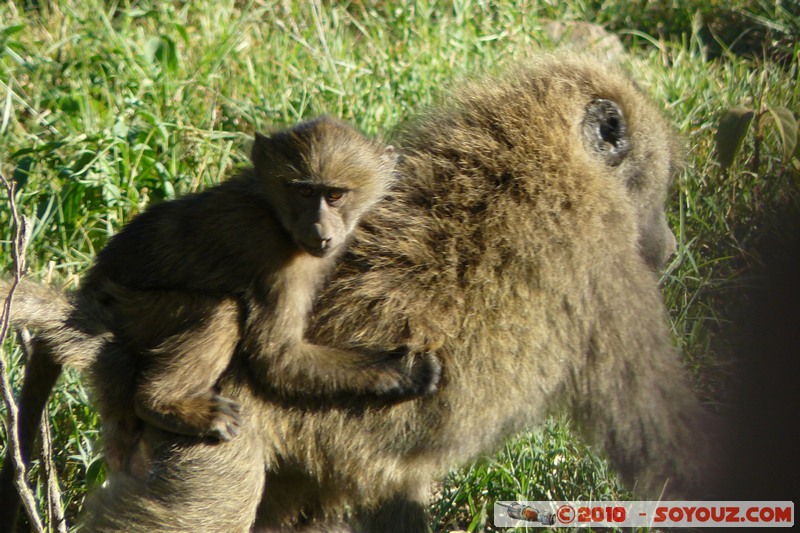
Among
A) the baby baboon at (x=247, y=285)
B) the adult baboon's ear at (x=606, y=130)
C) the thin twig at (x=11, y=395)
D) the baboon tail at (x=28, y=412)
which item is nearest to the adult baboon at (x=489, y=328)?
the adult baboon's ear at (x=606, y=130)

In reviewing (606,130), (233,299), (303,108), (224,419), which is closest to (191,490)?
(224,419)

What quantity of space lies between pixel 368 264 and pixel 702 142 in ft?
9.58

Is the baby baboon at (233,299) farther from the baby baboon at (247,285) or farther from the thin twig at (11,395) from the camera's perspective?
the thin twig at (11,395)

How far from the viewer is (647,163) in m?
4.24

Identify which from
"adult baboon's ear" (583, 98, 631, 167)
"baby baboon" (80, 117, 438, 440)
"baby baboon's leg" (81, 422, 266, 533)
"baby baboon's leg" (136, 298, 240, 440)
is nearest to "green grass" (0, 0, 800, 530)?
"adult baboon's ear" (583, 98, 631, 167)

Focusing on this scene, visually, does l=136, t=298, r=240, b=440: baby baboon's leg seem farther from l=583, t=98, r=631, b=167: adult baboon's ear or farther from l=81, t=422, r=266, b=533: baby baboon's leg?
l=583, t=98, r=631, b=167: adult baboon's ear

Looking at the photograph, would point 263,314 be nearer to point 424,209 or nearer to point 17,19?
point 424,209

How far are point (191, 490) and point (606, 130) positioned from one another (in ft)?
6.93

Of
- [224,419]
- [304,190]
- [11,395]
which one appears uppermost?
[304,190]

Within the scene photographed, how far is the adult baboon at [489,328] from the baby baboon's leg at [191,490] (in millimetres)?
55

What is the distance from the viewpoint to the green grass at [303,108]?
479 cm

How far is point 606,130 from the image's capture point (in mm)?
4125

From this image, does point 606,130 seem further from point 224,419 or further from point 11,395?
point 11,395

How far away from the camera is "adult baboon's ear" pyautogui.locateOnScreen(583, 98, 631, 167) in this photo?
409 cm
